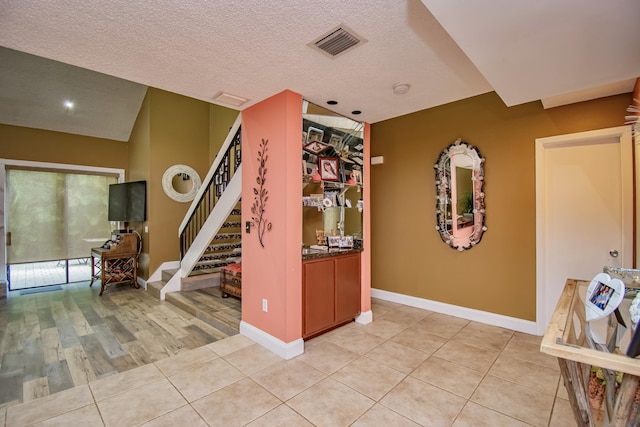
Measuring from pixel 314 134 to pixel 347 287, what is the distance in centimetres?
182

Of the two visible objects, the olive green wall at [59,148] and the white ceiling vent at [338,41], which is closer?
the white ceiling vent at [338,41]

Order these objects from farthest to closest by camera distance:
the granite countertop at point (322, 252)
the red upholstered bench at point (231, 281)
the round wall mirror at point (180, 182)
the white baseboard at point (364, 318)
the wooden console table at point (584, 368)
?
the round wall mirror at point (180, 182) → the red upholstered bench at point (231, 281) → the white baseboard at point (364, 318) → the granite countertop at point (322, 252) → the wooden console table at point (584, 368)

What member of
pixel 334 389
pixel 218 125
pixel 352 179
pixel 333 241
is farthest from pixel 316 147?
pixel 218 125

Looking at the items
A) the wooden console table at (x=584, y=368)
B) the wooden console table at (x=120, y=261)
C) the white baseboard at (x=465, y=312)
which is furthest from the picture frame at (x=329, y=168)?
the wooden console table at (x=120, y=261)

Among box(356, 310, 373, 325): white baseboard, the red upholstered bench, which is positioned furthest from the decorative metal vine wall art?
box(356, 310, 373, 325): white baseboard

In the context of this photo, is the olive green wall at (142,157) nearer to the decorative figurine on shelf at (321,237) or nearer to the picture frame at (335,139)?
the decorative figurine on shelf at (321,237)

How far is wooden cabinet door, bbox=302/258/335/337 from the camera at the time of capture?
3.02 metres

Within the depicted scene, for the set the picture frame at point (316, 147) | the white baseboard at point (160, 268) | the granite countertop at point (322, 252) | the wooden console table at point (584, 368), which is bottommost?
the white baseboard at point (160, 268)

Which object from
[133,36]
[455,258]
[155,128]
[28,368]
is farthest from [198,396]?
[155,128]

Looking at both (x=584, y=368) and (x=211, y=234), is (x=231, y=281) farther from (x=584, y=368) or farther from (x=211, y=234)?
(x=584, y=368)

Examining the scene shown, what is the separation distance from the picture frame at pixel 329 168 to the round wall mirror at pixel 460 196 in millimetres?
1468

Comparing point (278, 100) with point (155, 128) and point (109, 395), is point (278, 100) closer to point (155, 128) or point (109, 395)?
point (109, 395)

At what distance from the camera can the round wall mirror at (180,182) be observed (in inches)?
229

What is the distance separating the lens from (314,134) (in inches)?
124
